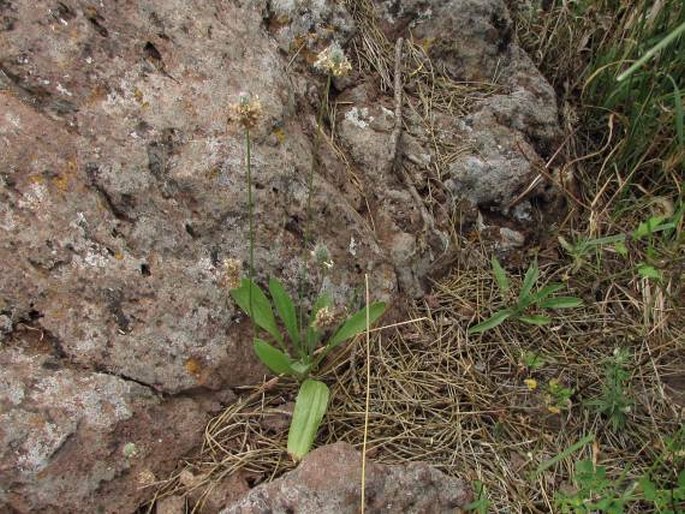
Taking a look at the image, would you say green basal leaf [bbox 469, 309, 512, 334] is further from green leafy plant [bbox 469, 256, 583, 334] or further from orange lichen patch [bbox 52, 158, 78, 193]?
orange lichen patch [bbox 52, 158, 78, 193]

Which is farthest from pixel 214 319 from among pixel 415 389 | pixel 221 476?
pixel 415 389

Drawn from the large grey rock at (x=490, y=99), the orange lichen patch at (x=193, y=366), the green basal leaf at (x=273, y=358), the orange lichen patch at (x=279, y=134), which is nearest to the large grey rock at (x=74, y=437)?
the orange lichen patch at (x=193, y=366)

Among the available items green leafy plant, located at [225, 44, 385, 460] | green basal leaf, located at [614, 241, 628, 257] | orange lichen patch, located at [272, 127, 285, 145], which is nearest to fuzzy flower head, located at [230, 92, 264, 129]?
green leafy plant, located at [225, 44, 385, 460]

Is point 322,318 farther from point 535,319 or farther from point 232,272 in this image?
point 535,319

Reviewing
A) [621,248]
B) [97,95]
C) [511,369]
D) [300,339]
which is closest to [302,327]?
[300,339]

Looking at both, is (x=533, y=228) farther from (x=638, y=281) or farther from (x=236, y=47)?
(x=236, y=47)

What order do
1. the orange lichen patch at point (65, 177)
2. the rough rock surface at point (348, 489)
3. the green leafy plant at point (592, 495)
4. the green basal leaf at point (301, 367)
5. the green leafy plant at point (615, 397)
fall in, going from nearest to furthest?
the rough rock surface at point (348, 489), the green leafy plant at point (592, 495), the orange lichen patch at point (65, 177), the green basal leaf at point (301, 367), the green leafy plant at point (615, 397)

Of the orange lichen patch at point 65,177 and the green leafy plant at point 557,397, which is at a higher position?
the orange lichen patch at point 65,177

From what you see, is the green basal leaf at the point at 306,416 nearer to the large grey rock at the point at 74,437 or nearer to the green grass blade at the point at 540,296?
the large grey rock at the point at 74,437
